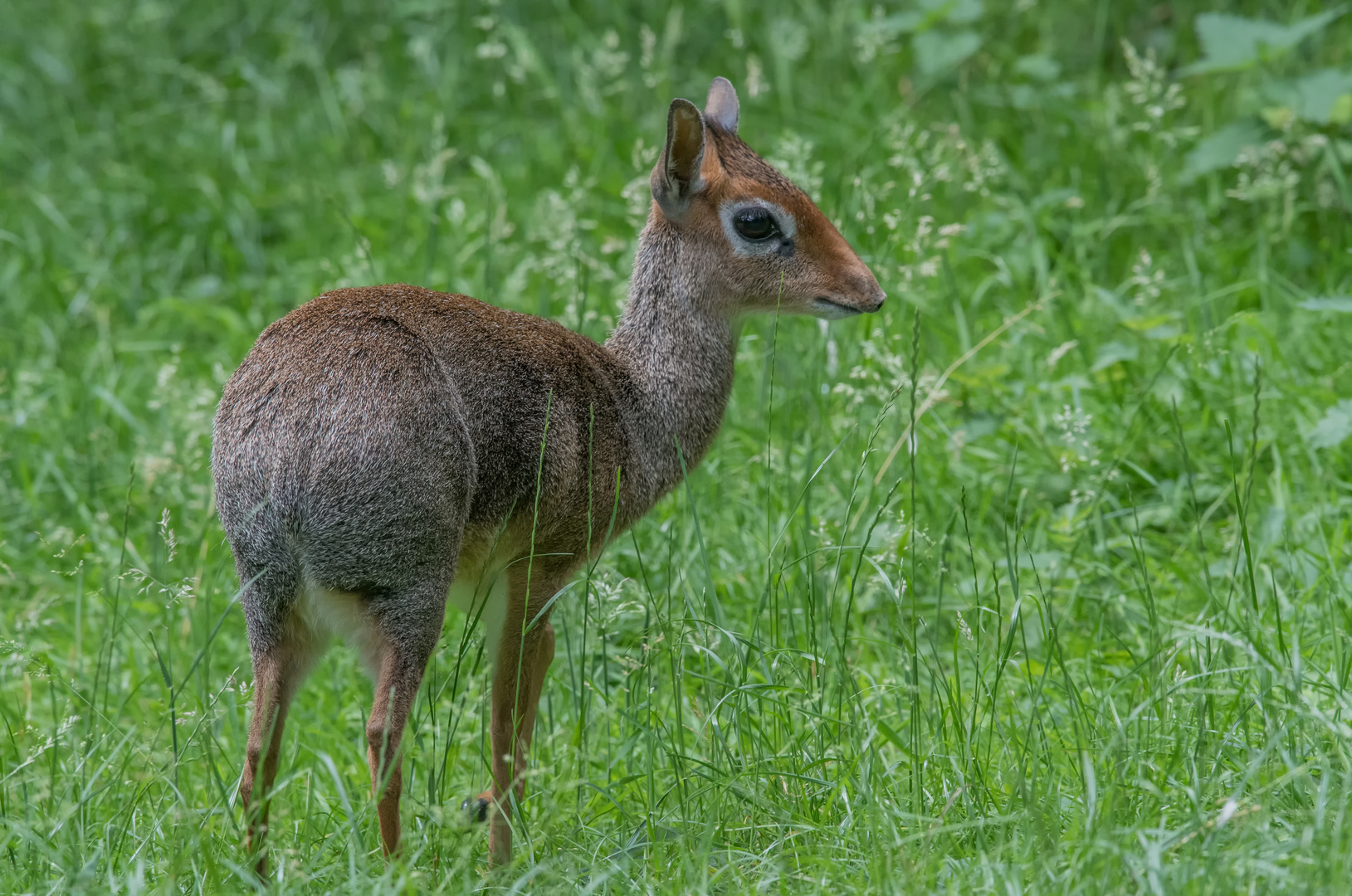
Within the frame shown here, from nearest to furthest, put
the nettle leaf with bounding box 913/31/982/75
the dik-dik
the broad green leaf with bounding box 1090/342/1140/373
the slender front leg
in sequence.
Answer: the dik-dik < the slender front leg < the broad green leaf with bounding box 1090/342/1140/373 < the nettle leaf with bounding box 913/31/982/75

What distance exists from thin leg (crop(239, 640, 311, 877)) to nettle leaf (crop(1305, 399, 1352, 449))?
2.71m

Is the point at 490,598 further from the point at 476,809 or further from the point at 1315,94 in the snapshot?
the point at 1315,94

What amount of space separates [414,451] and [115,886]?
95cm

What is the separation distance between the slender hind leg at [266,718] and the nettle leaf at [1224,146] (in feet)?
12.4

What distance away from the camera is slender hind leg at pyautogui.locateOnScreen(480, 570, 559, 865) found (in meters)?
3.17

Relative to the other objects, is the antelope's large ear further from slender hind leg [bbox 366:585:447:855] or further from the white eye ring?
slender hind leg [bbox 366:585:447:855]

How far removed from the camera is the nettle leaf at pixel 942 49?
5.90 meters

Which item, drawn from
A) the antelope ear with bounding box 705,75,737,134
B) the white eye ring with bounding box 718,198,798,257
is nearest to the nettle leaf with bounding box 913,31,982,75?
the antelope ear with bounding box 705,75,737,134

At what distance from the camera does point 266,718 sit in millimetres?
2873

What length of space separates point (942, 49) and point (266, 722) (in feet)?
13.8

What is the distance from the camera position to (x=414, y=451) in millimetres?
2818

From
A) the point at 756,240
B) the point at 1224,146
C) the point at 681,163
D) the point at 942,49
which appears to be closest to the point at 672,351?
the point at 756,240

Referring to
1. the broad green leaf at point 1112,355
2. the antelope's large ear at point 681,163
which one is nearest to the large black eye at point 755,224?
the antelope's large ear at point 681,163

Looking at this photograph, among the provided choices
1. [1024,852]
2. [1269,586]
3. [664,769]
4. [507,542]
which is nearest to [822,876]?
[1024,852]
